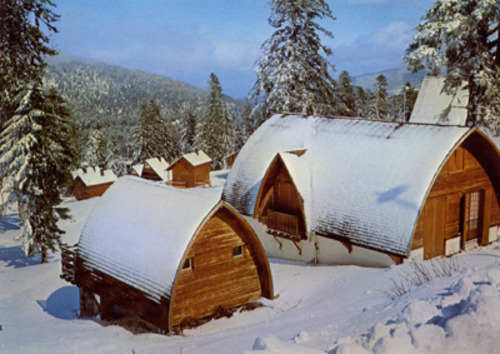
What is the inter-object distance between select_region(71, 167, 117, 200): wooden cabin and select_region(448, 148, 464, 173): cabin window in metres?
52.3

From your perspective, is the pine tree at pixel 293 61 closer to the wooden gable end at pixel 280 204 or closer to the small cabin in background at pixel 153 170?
the wooden gable end at pixel 280 204

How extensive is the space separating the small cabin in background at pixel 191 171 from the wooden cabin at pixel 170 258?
3724 centimetres

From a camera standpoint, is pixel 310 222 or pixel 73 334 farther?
pixel 310 222

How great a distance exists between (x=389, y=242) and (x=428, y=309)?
10264 millimetres

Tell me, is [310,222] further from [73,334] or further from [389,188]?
[73,334]

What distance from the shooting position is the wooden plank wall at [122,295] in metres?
14.4

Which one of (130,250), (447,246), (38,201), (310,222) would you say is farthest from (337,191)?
(38,201)

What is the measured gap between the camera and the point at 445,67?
2678 cm

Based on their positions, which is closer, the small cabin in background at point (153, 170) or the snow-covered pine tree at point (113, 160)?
the small cabin in background at point (153, 170)

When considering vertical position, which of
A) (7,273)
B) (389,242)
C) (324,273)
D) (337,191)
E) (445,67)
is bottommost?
(7,273)

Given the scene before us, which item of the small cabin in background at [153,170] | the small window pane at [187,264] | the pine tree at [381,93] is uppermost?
the pine tree at [381,93]

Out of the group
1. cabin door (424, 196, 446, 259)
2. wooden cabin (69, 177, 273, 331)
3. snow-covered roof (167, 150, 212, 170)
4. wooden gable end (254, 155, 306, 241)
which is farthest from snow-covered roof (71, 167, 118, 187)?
cabin door (424, 196, 446, 259)

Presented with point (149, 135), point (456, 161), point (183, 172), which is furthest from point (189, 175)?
point (456, 161)

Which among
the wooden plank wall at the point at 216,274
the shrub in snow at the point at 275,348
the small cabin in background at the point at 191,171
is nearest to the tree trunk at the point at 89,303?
the wooden plank wall at the point at 216,274
